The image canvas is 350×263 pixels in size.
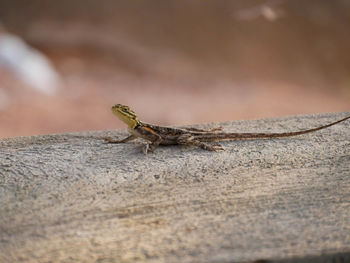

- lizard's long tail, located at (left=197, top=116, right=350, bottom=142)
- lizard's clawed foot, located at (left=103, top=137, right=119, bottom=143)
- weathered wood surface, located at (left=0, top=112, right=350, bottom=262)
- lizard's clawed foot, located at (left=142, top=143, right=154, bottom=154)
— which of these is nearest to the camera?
weathered wood surface, located at (left=0, top=112, right=350, bottom=262)

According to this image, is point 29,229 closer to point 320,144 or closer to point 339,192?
point 339,192

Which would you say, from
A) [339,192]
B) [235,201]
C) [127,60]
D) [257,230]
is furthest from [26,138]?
[127,60]

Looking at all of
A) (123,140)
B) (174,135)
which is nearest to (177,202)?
(174,135)

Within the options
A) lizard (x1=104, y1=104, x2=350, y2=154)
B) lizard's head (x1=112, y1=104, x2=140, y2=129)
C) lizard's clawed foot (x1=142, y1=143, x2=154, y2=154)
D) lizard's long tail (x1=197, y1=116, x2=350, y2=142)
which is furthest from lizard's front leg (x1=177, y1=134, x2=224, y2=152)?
lizard's head (x1=112, y1=104, x2=140, y2=129)

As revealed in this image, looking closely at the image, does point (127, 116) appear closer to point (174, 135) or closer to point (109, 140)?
point (109, 140)

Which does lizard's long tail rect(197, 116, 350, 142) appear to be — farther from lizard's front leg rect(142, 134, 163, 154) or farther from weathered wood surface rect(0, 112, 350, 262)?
lizard's front leg rect(142, 134, 163, 154)

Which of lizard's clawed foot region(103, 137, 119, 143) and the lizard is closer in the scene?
the lizard

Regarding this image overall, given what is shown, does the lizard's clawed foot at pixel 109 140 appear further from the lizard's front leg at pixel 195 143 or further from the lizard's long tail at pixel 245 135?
the lizard's long tail at pixel 245 135
